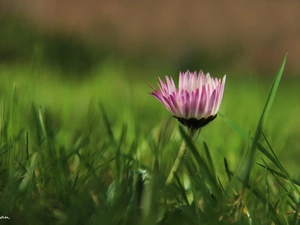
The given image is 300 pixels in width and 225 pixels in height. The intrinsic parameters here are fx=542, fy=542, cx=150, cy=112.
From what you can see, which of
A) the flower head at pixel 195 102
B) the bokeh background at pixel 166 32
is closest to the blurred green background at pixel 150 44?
the bokeh background at pixel 166 32

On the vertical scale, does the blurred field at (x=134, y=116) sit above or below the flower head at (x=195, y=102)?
below

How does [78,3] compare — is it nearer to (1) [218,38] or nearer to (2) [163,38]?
(2) [163,38]

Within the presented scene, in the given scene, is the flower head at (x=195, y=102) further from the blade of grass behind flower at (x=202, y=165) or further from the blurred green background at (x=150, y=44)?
the blurred green background at (x=150, y=44)

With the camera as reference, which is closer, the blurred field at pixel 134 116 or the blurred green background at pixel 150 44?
the blurred field at pixel 134 116

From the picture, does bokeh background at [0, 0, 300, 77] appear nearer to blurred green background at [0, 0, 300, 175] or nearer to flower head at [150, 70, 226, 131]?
blurred green background at [0, 0, 300, 175]

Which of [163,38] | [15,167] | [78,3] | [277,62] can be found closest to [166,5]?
[163,38]

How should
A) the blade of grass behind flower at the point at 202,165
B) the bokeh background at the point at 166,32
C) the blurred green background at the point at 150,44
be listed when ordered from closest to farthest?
the blade of grass behind flower at the point at 202,165 < the blurred green background at the point at 150,44 < the bokeh background at the point at 166,32

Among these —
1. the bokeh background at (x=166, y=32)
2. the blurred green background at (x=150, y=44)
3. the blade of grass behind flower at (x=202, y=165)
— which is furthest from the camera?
the bokeh background at (x=166, y=32)

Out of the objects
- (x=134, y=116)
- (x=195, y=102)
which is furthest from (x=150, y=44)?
(x=195, y=102)
